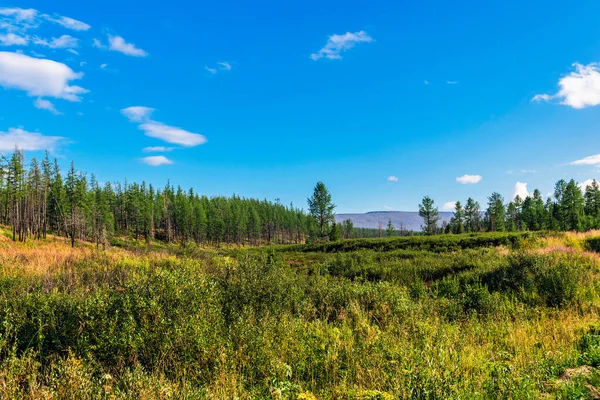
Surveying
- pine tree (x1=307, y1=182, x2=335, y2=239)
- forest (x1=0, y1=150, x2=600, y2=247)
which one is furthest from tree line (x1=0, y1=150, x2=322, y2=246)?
pine tree (x1=307, y1=182, x2=335, y2=239)

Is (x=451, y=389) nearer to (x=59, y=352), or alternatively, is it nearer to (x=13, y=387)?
(x=13, y=387)

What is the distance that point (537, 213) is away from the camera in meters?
78.4

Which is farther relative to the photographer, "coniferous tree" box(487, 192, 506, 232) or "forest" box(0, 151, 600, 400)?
"coniferous tree" box(487, 192, 506, 232)

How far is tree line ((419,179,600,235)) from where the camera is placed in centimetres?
6606

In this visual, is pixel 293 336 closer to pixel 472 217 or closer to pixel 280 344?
pixel 280 344

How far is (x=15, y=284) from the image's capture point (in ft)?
29.2

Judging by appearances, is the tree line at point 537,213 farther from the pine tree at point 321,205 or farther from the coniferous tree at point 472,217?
the pine tree at point 321,205

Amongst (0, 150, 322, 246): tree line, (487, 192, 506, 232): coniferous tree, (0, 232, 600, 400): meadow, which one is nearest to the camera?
(0, 232, 600, 400): meadow

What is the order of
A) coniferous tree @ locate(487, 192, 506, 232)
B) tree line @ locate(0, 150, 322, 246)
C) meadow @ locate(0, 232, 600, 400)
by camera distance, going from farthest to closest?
coniferous tree @ locate(487, 192, 506, 232)
tree line @ locate(0, 150, 322, 246)
meadow @ locate(0, 232, 600, 400)

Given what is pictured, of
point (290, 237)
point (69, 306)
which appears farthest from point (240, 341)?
point (290, 237)

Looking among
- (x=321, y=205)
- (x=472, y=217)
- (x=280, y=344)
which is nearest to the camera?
(x=280, y=344)

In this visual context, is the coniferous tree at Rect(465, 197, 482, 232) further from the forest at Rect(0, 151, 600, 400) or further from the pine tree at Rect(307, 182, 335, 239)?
the forest at Rect(0, 151, 600, 400)

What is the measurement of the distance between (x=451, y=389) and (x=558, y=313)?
263 inches

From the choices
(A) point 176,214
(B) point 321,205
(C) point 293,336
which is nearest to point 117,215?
(A) point 176,214
